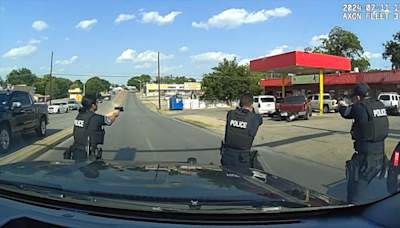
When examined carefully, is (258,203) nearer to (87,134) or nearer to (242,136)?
(242,136)

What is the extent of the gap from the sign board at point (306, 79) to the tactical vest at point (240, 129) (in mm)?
40429

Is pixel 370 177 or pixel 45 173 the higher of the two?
pixel 45 173

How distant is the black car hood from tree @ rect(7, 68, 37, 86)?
383ft

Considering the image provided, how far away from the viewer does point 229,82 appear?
63.8 metres

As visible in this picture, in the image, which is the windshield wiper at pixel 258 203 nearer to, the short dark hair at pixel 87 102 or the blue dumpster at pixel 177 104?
the short dark hair at pixel 87 102

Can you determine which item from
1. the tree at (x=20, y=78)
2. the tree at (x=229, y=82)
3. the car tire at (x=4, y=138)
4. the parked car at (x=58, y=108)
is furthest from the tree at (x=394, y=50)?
the tree at (x=20, y=78)

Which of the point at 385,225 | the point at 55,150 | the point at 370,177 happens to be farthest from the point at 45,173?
the point at 55,150

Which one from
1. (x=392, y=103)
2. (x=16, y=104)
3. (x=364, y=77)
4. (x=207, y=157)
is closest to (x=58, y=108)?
(x=364, y=77)

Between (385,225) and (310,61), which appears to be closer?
(385,225)

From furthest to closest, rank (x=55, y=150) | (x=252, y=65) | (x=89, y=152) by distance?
(x=252, y=65), (x=55, y=150), (x=89, y=152)

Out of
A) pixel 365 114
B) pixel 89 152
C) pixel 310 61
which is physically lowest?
pixel 89 152

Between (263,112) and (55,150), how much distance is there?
21.3 metres

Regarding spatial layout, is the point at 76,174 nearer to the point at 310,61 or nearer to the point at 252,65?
the point at 310,61

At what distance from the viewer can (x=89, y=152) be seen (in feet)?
17.6
